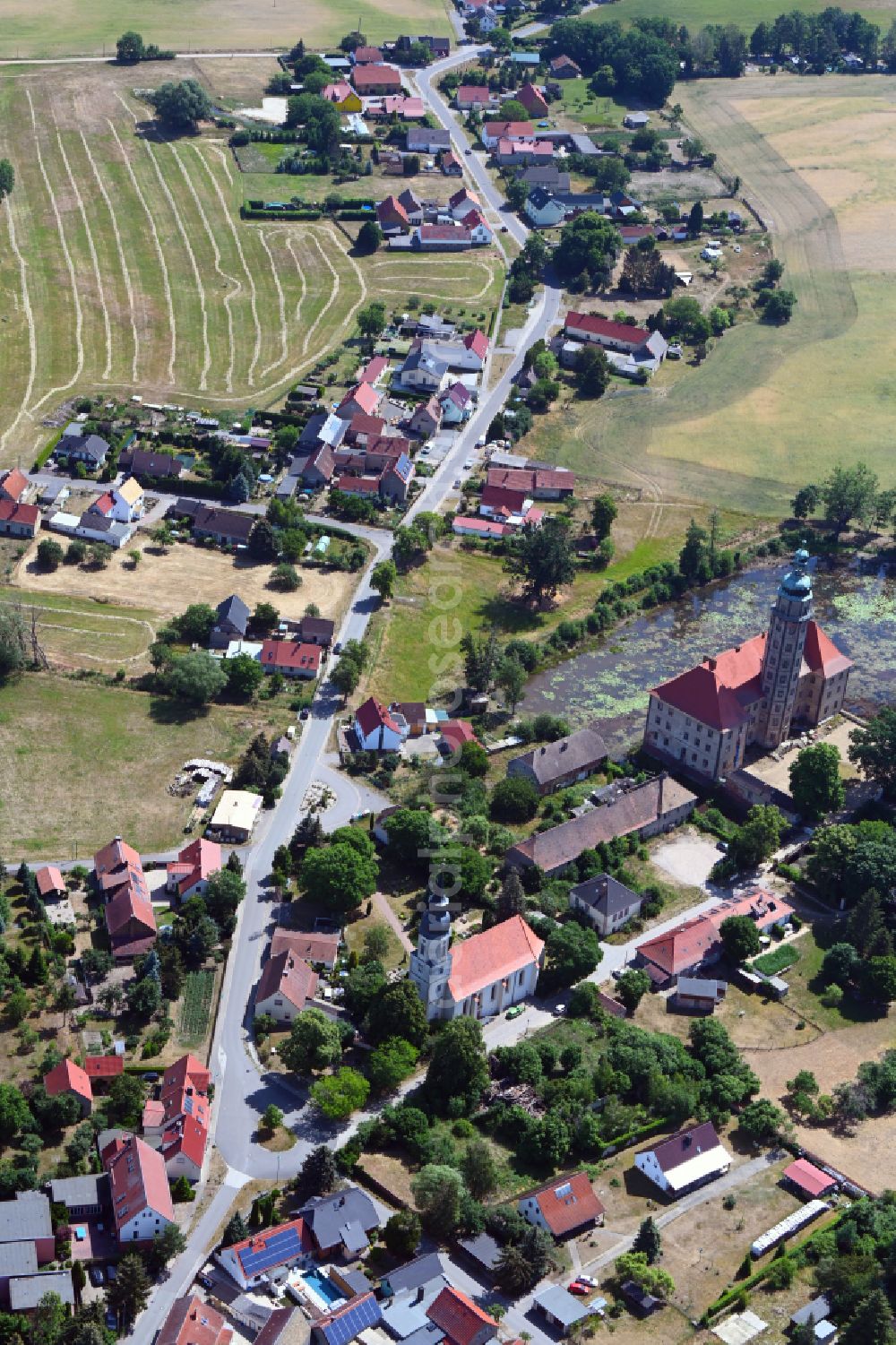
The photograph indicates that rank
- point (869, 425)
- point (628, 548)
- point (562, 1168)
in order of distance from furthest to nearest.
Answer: point (869, 425)
point (628, 548)
point (562, 1168)

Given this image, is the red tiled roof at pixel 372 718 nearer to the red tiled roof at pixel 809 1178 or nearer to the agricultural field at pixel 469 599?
the agricultural field at pixel 469 599

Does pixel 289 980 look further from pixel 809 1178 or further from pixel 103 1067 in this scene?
pixel 809 1178

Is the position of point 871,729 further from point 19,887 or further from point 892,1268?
point 19,887

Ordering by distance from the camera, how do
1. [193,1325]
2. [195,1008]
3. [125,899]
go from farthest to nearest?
[125,899]
[195,1008]
[193,1325]

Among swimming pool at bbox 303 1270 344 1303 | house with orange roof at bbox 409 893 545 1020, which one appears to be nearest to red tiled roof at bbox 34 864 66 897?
house with orange roof at bbox 409 893 545 1020

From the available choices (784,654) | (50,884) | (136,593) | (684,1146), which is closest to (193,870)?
(50,884)

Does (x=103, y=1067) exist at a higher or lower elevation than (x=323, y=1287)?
higher

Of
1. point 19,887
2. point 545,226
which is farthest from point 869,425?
point 19,887
